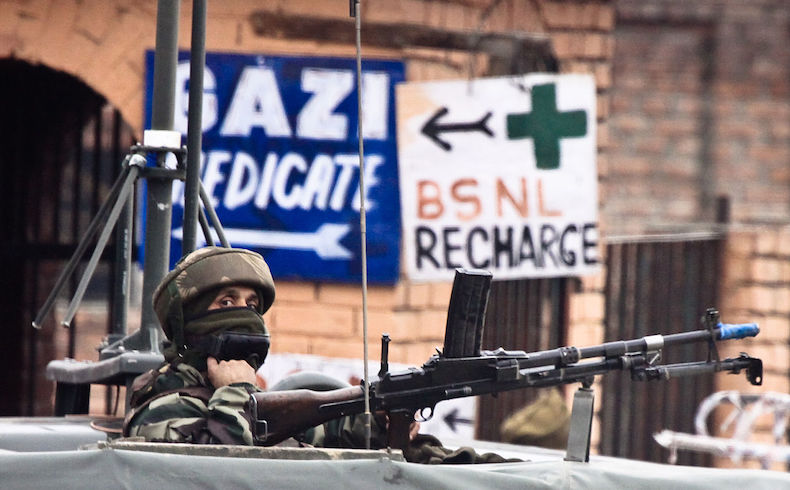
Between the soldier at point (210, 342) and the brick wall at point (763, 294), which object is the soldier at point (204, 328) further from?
the brick wall at point (763, 294)

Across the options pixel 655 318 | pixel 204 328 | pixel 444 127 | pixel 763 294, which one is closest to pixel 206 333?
pixel 204 328

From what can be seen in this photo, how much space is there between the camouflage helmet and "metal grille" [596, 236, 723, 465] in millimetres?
5355

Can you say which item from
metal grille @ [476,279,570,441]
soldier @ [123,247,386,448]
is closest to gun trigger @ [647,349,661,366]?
soldier @ [123,247,386,448]

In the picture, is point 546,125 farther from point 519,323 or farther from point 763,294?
point 763,294

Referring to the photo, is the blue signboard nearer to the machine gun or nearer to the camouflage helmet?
the machine gun

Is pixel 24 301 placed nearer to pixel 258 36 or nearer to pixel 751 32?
pixel 258 36

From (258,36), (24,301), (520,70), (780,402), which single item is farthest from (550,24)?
(24,301)

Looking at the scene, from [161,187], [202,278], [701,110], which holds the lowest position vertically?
[202,278]

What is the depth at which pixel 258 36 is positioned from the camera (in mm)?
6953

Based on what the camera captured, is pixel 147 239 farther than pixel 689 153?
No

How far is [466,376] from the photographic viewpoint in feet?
11.8

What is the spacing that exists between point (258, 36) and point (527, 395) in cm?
254

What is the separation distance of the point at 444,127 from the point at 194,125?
333cm

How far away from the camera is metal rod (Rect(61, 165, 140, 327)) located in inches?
154
